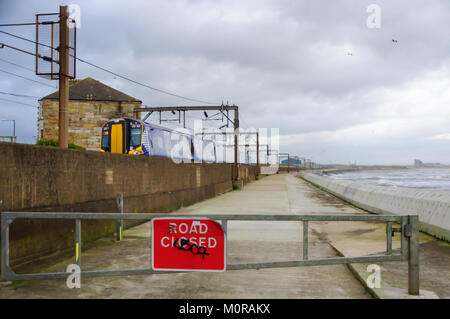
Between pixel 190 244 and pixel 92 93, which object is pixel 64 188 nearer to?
pixel 190 244

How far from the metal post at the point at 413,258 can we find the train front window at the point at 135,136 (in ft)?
58.3

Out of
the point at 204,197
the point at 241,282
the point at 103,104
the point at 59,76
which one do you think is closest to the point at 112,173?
the point at 59,76

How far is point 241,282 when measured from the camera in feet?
15.3

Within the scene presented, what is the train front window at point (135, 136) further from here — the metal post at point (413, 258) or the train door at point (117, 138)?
the metal post at point (413, 258)

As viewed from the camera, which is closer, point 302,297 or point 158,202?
point 302,297

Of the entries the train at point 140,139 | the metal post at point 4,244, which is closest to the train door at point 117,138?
the train at point 140,139

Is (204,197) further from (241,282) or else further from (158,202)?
(241,282)

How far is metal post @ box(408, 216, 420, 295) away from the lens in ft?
13.1

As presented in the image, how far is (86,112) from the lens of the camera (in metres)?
47.8

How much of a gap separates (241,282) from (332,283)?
1137mm

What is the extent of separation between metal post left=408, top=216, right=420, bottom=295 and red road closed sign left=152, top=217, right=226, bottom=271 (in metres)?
2.03

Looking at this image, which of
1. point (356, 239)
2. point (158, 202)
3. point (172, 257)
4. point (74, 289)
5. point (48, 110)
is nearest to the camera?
point (172, 257)

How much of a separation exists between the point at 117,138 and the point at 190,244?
17.9 metres

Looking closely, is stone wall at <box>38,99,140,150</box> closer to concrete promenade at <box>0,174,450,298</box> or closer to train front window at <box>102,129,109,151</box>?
train front window at <box>102,129,109,151</box>
